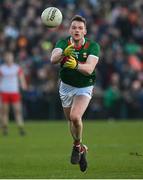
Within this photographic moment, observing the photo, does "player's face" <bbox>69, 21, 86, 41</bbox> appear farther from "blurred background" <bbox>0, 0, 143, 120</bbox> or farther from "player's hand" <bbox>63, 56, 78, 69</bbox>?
"blurred background" <bbox>0, 0, 143, 120</bbox>

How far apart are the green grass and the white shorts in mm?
1210

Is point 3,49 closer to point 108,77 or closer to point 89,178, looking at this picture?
point 108,77

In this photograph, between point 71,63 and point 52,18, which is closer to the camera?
point 71,63

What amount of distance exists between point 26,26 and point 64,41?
67.2ft

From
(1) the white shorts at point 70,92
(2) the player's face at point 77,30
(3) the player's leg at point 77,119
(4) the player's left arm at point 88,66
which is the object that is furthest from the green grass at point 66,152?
(2) the player's face at point 77,30

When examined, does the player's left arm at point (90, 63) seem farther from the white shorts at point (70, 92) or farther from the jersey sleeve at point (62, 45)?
the white shorts at point (70, 92)

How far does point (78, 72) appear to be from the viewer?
1448 cm

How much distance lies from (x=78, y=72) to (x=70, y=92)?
1.31 ft

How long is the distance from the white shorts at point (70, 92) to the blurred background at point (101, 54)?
1696cm

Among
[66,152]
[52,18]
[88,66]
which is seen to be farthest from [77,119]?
[66,152]

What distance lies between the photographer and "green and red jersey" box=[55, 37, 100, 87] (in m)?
14.3

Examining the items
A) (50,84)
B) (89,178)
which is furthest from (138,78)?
(89,178)

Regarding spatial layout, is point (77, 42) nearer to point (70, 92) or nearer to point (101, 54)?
point (70, 92)

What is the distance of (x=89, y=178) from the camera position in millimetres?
13109
